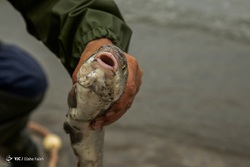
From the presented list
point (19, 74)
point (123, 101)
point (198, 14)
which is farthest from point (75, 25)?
→ point (198, 14)

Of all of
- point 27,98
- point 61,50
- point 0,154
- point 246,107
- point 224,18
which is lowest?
point 224,18

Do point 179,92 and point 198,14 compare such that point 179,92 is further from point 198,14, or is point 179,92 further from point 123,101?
point 123,101

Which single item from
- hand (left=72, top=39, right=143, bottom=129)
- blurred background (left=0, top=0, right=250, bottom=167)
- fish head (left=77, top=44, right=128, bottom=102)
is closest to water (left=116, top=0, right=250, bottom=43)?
blurred background (left=0, top=0, right=250, bottom=167)

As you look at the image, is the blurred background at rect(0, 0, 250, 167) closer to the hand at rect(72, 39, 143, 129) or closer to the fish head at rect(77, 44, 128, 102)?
the hand at rect(72, 39, 143, 129)

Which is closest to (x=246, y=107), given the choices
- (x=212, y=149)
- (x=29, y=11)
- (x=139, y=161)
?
(x=212, y=149)

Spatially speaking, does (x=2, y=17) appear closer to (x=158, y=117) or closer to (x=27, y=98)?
(x=158, y=117)

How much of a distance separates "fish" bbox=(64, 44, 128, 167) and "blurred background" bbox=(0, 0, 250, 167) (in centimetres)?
172

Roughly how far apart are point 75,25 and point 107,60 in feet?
1.57

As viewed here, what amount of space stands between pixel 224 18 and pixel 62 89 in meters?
2.48

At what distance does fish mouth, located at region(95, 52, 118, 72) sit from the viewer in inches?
42.2

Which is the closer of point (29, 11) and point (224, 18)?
point (29, 11)

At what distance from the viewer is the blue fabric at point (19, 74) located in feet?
6.84

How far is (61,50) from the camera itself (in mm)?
1573

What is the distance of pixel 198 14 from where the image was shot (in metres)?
5.68
